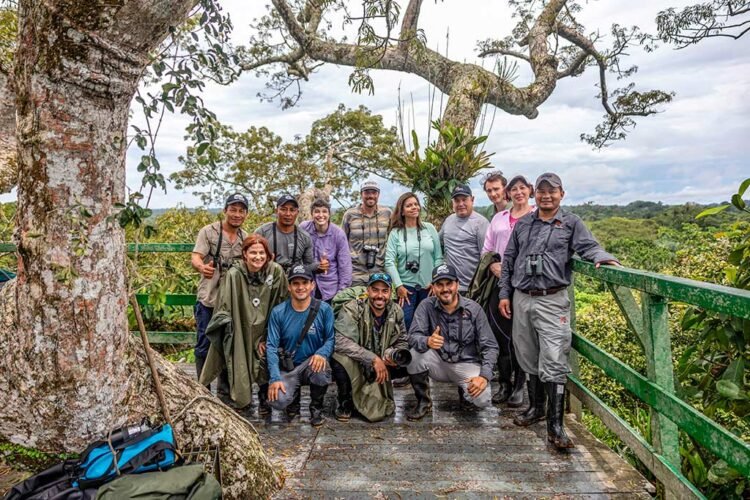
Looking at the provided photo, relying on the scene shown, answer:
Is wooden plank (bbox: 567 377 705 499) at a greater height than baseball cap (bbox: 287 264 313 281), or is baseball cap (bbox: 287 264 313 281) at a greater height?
baseball cap (bbox: 287 264 313 281)

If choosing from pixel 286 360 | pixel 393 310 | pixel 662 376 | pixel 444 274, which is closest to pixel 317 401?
pixel 286 360

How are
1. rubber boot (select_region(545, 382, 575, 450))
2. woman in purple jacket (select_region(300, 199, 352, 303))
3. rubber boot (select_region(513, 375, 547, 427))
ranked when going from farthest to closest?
woman in purple jacket (select_region(300, 199, 352, 303)), rubber boot (select_region(513, 375, 547, 427)), rubber boot (select_region(545, 382, 575, 450))

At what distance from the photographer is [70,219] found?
6.62 ft

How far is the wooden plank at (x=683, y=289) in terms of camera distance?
6.13 feet

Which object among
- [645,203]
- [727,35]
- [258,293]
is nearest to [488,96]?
[727,35]

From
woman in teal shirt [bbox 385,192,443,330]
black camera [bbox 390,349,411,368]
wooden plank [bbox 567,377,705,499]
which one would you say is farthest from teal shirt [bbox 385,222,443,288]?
wooden plank [bbox 567,377,705,499]

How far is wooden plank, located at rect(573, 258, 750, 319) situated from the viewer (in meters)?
1.87

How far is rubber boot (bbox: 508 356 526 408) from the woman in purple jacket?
1587mm

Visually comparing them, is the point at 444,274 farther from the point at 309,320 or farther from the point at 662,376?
the point at 662,376

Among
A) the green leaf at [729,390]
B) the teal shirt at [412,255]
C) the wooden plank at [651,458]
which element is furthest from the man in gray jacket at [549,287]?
the green leaf at [729,390]

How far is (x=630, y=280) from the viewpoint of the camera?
8.97 ft

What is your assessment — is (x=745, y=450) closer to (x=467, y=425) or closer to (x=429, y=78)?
(x=467, y=425)

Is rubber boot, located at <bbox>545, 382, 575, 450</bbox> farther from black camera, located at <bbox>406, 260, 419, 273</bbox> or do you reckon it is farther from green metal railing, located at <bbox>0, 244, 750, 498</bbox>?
black camera, located at <bbox>406, 260, 419, 273</bbox>

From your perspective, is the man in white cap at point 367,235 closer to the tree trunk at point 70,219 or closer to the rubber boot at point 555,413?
the rubber boot at point 555,413
